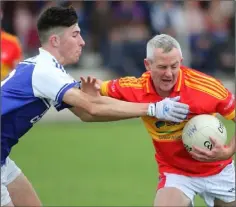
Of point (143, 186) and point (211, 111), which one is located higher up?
point (211, 111)

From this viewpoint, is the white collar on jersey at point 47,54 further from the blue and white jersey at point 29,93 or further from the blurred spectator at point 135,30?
the blurred spectator at point 135,30

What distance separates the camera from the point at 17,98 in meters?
7.98

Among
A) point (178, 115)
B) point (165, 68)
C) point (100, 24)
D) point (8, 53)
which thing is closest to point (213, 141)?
point (178, 115)

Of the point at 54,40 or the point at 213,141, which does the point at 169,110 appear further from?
the point at 54,40

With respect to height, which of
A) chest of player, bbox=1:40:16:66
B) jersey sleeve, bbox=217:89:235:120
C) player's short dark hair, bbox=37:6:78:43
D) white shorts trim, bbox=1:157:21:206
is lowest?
chest of player, bbox=1:40:16:66

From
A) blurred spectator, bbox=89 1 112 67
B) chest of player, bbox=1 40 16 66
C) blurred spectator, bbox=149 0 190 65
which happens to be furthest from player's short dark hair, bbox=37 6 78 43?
blurred spectator, bbox=89 1 112 67

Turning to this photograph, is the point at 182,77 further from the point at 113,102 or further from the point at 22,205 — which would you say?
the point at 22,205

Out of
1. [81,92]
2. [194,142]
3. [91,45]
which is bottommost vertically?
[91,45]

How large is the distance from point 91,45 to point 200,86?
1300 cm

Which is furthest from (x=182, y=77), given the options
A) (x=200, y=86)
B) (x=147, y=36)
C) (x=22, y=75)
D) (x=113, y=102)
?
(x=147, y=36)

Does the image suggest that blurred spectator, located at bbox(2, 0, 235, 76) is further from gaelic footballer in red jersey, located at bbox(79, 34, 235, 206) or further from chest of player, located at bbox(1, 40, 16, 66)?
gaelic footballer in red jersey, located at bbox(79, 34, 235, 206)

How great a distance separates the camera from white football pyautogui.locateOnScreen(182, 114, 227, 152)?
836 centimetres

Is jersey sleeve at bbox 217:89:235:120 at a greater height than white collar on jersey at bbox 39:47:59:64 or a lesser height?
lesser

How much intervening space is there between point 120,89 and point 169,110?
1.04m
